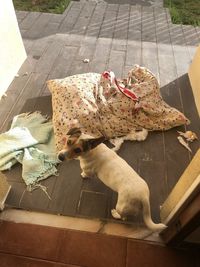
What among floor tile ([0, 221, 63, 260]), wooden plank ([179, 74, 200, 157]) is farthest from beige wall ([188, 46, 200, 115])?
floor tile ([0, 221, 63, 260])

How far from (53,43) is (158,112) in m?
1.72

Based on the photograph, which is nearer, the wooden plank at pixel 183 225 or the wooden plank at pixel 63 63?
the wooden plank at pixel 183 225

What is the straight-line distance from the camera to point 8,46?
2381 mm

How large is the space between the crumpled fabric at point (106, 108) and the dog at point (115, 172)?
1.53 ft

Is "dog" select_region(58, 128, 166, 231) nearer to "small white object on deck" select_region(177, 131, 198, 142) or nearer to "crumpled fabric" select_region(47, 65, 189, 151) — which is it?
"crumpled fabric" select_region(47, 65, 189, 151)

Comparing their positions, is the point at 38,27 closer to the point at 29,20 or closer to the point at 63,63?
the point at 29,20

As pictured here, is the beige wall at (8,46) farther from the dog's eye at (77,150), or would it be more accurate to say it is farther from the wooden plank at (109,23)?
the dog's eye at (77,150)

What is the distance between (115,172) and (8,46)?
1.78m

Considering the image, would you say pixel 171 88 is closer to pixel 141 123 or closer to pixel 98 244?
pixel 141 123

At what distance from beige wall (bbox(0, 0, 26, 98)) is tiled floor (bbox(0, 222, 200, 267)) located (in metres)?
1.41

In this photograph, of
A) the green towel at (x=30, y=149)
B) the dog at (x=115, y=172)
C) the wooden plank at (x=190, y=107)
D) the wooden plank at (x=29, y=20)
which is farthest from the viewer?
the wooden plank at (x=29, y=20)

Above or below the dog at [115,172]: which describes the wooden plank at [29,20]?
below

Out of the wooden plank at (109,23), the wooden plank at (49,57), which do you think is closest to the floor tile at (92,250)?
the wooden plank at (49,57)

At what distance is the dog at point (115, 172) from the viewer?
4.12 ft
